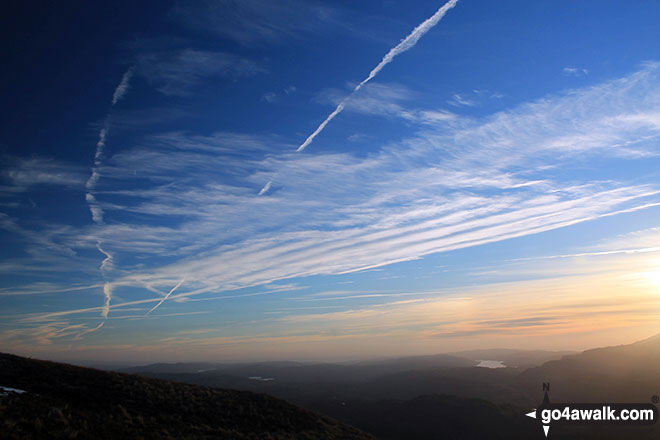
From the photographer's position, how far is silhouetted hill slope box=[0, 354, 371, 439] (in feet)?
71.2

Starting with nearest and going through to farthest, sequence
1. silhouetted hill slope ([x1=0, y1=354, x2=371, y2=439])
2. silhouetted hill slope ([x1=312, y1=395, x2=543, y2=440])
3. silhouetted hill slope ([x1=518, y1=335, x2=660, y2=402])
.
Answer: silhouetted hill slope ([x1=0, y1=354, x2=371, y2=439]), silhouetted hill slope ([x1=312, y1=395, x2=543, y2=440]), silhouetted hill slope ([x1=518, y1=335, x2=660, y2=402])

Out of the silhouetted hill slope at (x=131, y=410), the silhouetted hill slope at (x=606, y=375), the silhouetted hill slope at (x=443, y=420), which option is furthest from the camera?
the silhouetted hill slope at (x=606, y=375)

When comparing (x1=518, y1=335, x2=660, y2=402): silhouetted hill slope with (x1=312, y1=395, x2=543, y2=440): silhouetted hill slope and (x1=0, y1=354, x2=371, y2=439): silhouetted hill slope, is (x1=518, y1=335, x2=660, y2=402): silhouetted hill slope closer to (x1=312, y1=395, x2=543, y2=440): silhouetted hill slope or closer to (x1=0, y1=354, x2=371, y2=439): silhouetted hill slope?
(x1=312, y1=395, x2=543, y2=440): silhouetted hill slope

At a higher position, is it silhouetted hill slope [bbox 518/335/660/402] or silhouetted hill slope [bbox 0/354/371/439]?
silhouetted hill slope [bbox 0/354/371/439]

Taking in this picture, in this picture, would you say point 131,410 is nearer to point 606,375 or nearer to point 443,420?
point 443,420

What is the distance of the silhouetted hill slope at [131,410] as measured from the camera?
21.7 meters

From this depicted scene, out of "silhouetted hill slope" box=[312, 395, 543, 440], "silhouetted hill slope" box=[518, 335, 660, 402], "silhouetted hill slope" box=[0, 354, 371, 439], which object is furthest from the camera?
"silhouetted hill slope" box=[518, 335, 660, 402]

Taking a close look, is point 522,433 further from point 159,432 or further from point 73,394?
point 73,394

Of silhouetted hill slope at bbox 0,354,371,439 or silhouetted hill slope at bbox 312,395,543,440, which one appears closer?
silhouetted hill slope at bbox 0,354,371,439

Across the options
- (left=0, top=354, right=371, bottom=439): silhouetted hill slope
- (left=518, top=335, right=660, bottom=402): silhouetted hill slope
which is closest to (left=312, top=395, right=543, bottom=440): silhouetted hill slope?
(left=0, top=354, right=371, bottom=439): silhouetted hill slope

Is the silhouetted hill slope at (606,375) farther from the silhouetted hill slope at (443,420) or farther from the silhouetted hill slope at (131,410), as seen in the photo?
the silhouetted hill slope at (131,410)

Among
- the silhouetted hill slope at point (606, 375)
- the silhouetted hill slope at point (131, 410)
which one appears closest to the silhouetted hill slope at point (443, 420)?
the silhouetted hill slope at point (131, 410)

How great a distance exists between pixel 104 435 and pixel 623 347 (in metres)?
239

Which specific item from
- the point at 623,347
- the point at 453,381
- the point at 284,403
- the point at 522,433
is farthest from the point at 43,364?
the point at 623,347
